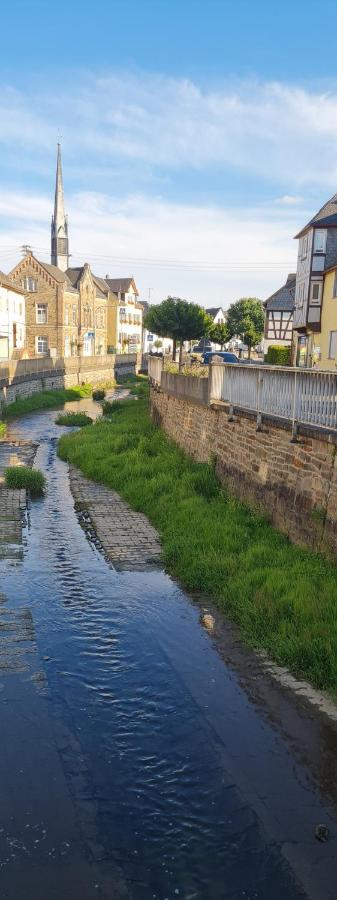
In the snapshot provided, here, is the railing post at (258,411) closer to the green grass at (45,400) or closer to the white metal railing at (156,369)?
the white metal railing at (156,369)

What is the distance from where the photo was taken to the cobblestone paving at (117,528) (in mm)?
12609

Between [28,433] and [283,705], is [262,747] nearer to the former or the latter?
[283,705]

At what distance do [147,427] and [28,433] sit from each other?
6833mm

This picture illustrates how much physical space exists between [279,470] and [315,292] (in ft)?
117

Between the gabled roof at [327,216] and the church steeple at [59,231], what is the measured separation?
51.5 meters

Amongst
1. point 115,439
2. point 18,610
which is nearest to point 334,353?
point 115,439

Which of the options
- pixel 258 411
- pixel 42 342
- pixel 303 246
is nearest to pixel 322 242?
pixel 303 246

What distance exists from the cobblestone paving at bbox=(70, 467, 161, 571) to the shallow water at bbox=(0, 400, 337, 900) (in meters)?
2.48

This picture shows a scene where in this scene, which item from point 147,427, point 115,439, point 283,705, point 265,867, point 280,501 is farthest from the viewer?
point 147,427

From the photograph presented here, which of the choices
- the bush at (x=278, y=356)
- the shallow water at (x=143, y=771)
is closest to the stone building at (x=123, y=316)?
the bush at (x=278, y=356)

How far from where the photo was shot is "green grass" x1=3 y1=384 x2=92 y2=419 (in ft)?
127

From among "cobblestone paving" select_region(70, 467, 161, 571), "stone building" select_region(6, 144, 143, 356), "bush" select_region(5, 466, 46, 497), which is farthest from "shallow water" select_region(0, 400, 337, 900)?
"stone building" select_region(6, 144, 143, 356)

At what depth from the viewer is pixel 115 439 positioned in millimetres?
24812

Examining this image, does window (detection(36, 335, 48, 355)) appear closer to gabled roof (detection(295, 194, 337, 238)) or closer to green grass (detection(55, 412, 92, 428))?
gabled roof (detection(295, 194, 337, 238))
